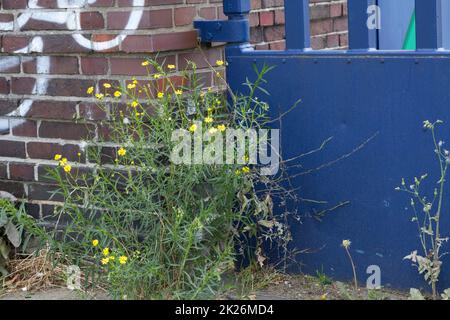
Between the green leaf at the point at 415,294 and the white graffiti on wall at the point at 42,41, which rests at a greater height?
the white graffiti on wall at the point at 42,41

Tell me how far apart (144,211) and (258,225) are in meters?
0.67

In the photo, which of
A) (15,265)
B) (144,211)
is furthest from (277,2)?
(15,265)

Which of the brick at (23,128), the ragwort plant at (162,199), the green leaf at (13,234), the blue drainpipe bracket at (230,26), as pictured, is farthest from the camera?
the brick at (23,128)

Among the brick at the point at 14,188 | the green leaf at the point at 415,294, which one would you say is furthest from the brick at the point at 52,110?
the green leaf at the point at 415,294

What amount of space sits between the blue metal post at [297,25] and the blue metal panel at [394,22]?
1558 mm

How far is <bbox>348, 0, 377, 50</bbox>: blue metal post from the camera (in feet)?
12.0

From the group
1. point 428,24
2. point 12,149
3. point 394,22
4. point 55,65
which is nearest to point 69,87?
point 55,65

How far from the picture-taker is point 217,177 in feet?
11.5

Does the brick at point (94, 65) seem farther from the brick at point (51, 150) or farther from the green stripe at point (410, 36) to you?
the green stripe at point (410, 36)

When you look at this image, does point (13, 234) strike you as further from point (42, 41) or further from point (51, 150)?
point (42, 41)

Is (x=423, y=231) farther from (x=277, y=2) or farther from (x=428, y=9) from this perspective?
(x=277, y=2)

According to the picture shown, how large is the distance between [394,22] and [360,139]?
1.98m

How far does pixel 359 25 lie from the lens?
3.66 metres

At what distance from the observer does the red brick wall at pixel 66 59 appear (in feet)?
12.3
